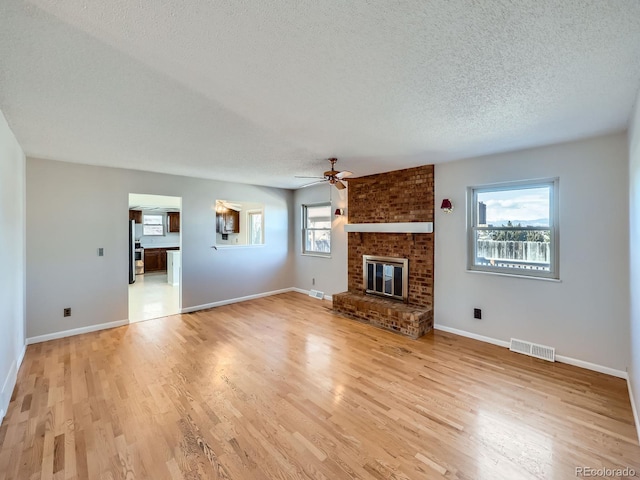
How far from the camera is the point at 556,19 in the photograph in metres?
1.30

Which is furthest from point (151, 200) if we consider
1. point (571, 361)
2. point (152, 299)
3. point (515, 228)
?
point (571, 361)

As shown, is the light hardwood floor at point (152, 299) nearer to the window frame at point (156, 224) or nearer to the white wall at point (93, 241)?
the white wall at point (93, 241)

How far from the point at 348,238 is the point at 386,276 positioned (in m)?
1.10

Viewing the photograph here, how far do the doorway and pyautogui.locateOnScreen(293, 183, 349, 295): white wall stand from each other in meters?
2.87

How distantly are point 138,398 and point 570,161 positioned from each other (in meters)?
4.98

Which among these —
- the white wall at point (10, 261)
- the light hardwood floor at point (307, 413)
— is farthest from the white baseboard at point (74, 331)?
the white wall at point (10, 261)

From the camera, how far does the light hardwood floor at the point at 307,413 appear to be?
1.76 metres

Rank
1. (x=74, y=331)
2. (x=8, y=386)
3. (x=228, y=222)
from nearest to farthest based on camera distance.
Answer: (x=8, y=386) → (x=74, y=331) → (x=228, y=222)

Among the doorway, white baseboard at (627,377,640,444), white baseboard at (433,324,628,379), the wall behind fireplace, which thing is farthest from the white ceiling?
white baseboard at (627,377,640,444)

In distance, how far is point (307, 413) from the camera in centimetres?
225

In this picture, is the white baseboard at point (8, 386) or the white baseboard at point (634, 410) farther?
the white baseboard at point (8, 386)

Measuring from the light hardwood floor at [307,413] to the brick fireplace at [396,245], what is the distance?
1.67 feet

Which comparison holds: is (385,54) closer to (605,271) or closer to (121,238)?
(605,271)

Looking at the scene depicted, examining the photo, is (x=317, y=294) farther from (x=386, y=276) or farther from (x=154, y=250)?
(x=154, y=250)
